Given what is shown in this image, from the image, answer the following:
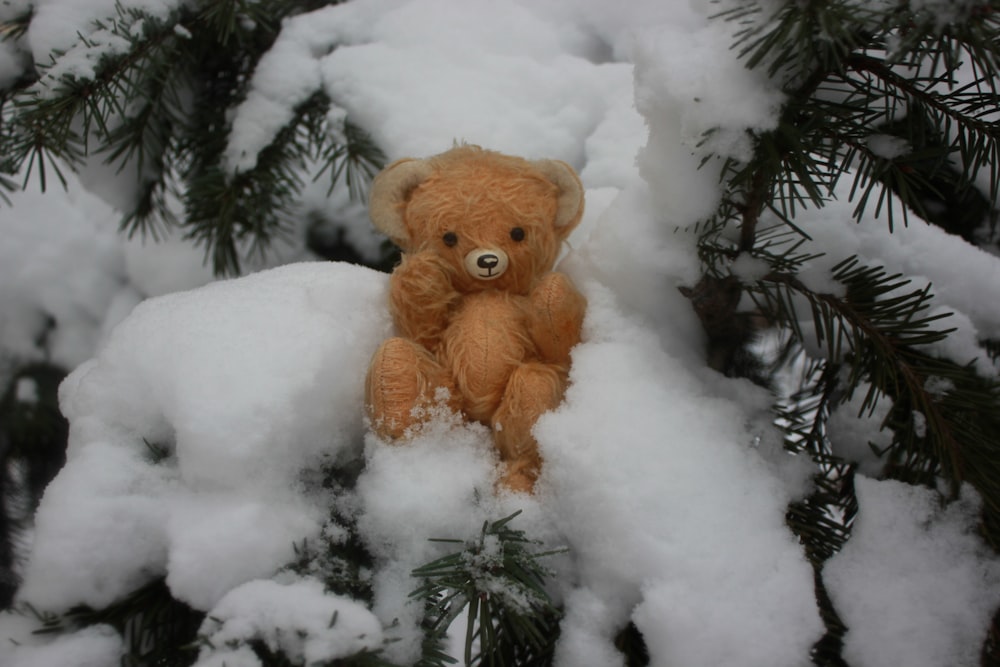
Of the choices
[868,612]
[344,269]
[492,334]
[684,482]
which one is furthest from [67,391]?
[868,612]

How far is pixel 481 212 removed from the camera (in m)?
0.61

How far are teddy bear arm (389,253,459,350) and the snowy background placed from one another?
0.03m

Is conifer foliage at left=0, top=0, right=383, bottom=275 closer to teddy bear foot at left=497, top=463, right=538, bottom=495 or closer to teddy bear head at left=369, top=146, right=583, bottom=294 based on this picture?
teddy bear head at left=369, top=146, right=583, bottom=294

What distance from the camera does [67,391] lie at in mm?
639

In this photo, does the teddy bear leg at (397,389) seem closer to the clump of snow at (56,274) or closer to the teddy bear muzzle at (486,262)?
the teddy bear muzzle at (486,262)

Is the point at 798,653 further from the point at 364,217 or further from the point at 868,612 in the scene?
the point at 364,217

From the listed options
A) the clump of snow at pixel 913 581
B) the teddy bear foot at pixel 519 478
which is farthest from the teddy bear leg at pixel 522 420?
the clump of snow at pixel 913 581

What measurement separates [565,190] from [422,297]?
17 cm

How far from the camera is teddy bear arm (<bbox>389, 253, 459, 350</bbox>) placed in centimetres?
60

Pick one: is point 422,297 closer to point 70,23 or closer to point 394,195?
point 394,195

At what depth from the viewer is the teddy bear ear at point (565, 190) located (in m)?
0.63

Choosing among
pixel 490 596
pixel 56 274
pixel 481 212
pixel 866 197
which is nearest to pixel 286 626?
pixel 490 596

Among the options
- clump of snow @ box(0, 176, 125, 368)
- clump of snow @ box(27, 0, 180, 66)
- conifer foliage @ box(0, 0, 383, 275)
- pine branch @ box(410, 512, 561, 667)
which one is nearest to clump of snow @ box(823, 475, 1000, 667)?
pine branch @ box(410, 512, 561, 667)

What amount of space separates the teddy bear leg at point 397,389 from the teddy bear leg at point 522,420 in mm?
50
